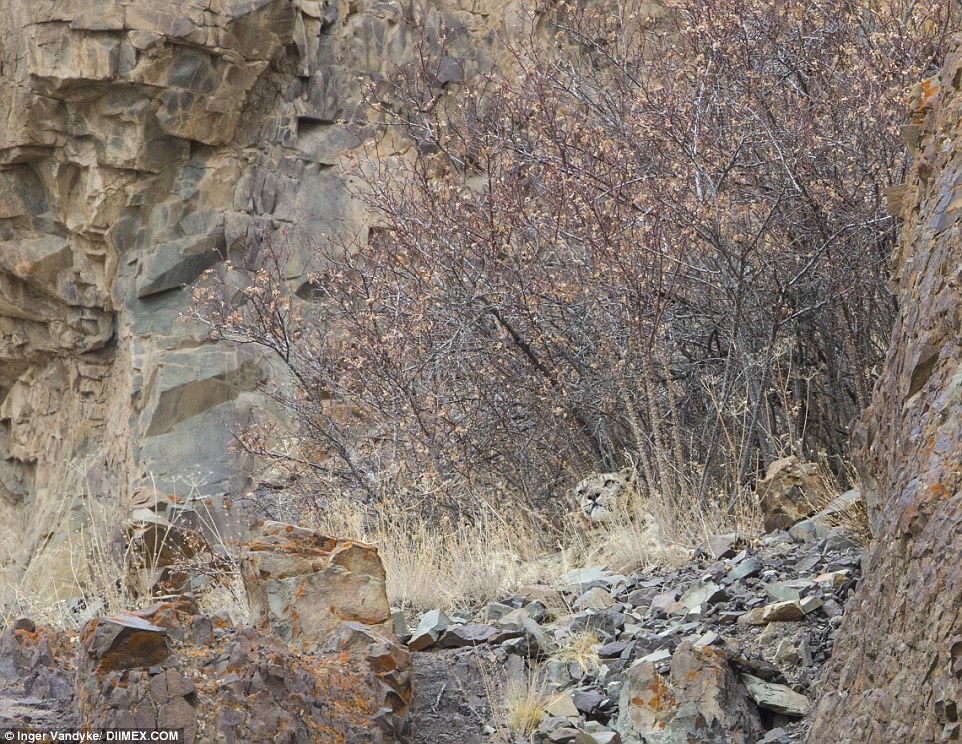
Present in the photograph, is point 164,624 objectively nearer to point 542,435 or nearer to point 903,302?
point 903,302

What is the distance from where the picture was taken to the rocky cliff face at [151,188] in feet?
39.8

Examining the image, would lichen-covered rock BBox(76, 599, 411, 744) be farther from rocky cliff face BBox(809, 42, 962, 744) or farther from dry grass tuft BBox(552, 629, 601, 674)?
rocky cliff face BBox(809, 42, 962, 744)

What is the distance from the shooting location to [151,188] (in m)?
12.8

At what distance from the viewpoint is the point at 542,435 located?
676 cm

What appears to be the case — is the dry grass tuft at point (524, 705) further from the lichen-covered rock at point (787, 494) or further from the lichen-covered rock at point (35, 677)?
the lichen-covered rock at point (787, 494)

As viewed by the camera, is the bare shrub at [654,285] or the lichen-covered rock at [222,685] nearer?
the lichen-covered rock at [222,685]

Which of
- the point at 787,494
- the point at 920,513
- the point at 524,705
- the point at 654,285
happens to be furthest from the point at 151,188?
the point at 920,513

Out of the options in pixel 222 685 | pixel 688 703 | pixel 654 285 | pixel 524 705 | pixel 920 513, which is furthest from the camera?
pixel 654 285

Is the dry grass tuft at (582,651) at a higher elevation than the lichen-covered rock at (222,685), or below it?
below

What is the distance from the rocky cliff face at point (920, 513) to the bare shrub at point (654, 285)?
2353mm

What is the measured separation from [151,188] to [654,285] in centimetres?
875

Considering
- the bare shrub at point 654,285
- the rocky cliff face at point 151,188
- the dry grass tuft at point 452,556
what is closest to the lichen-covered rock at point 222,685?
the dry grass tuft at point 452,556

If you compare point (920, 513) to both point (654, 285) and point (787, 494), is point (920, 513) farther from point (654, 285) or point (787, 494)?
point (654, 285)

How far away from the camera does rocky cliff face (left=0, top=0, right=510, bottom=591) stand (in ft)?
39.8
